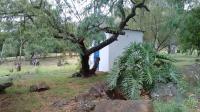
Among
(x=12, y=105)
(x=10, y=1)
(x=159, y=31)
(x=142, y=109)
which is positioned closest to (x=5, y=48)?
(x=10, y=1)

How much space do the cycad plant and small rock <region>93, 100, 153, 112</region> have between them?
6.03 ft

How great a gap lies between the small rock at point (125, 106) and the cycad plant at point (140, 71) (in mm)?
1838

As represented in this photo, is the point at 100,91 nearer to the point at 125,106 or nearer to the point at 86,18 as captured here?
the point at 125,106

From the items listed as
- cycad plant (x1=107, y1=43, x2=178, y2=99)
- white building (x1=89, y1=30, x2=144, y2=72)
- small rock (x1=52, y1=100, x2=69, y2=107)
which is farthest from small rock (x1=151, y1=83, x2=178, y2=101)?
white building (x1=89, y1=30, x2=144, y2=72)

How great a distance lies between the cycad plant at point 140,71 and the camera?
317 inches

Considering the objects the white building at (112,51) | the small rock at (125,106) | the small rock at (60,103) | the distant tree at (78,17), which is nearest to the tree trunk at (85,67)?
the distant tree at (78,17)

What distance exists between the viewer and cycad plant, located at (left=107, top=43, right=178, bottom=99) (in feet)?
26.5

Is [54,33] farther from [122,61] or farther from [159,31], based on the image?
[159,31]

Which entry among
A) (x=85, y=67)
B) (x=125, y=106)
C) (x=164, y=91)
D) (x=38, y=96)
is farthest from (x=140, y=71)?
(x=85, y=67)

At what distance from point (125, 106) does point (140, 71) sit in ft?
8.76

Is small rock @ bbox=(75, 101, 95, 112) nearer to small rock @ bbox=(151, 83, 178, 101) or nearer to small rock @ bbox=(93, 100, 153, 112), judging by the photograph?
small rock @ bbox=(93, 100, 153, 112)

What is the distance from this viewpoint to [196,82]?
984 centimetres

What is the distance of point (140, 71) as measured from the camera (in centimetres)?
834

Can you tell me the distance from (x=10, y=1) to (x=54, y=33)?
1514 millimetres
